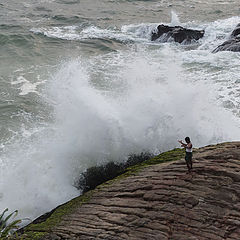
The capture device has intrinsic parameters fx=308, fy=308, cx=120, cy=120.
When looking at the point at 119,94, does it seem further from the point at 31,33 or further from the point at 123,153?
the point at 31,33

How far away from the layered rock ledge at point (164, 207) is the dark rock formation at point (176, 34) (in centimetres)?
2213

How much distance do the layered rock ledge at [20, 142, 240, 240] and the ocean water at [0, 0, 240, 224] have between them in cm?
285

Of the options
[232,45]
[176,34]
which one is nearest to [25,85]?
[176,34]

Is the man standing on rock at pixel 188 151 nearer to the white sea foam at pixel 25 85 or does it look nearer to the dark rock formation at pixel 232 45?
the white sea foam at pixel 25 85

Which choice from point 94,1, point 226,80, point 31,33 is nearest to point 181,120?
point 226,80

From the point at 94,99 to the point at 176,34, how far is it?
1682 centimetres

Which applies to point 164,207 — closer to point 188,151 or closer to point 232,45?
point 188,151

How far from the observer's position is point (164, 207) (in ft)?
25.1

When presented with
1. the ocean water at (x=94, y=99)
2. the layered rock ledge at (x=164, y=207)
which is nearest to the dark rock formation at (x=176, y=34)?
the ocean water at (x=94, y=99)

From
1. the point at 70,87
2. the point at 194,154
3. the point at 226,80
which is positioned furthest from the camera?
the point at 226,80

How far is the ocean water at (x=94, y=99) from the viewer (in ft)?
42.7

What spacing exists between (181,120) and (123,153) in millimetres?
3422

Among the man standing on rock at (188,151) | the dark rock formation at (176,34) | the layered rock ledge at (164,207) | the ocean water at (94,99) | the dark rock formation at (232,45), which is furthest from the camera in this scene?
the dark rock formation at (176,34)

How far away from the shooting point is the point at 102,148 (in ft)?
45.1
